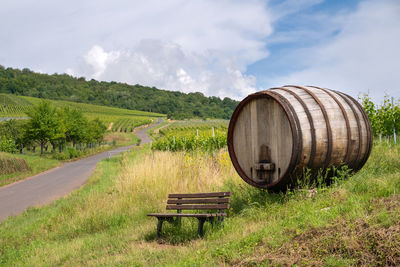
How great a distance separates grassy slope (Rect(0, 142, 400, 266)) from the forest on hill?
98576 millimetres

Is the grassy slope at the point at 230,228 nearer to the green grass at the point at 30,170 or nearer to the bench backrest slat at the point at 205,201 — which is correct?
the bench backrest slat at the point at 205,201

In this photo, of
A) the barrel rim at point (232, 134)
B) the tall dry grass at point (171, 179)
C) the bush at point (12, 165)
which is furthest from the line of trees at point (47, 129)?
the barrel rim at point (232, 134)

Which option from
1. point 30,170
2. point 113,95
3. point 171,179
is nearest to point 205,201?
point 171,179

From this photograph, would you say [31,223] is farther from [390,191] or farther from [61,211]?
[390,191]

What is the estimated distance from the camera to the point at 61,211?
877 cm

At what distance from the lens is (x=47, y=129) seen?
29844 mm

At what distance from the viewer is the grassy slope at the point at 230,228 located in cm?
331

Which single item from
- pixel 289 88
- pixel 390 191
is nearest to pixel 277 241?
pixel 390 191

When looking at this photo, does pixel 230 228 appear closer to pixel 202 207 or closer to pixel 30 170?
pixel 202 207

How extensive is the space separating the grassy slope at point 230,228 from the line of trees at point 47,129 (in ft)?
76.1

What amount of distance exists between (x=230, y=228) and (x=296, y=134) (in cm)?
154

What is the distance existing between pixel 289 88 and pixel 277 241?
2.47 metres

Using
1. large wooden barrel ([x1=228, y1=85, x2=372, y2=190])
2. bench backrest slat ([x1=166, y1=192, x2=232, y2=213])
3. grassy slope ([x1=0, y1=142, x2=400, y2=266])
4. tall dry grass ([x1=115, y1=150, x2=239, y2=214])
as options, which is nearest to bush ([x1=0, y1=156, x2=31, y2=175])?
grassy slope ([x1=0, y1=142, x2=400, y2=266])

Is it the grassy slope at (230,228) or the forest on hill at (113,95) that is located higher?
the forest on hill at (113,95)
